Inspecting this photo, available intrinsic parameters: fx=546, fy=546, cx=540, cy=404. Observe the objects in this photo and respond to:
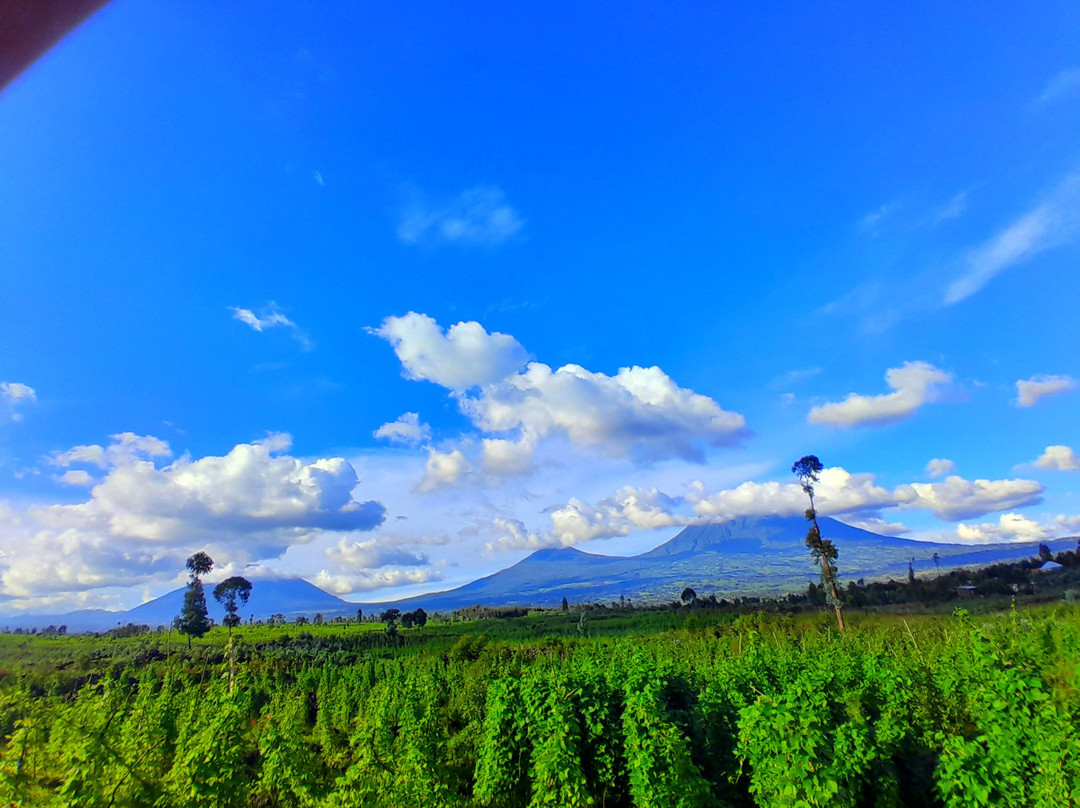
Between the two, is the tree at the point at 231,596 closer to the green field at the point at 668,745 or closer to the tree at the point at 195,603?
the tree at the point at 195,603

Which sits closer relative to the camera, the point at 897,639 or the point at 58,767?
the point at 58,767

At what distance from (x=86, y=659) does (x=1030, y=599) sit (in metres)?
75.6

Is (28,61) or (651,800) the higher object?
(28,61)

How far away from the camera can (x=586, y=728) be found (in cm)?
1187

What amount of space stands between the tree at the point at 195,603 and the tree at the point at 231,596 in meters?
2.04

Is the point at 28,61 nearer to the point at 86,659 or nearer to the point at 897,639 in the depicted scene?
the point at 897,639

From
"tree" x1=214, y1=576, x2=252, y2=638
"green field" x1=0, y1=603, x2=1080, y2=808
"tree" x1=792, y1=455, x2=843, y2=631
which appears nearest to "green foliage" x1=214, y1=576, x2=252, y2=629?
"tree" x1=214, y1=576, x2=252, y2=638

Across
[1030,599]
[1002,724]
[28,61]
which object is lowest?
[1030,599]

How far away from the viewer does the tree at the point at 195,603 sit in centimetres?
4809

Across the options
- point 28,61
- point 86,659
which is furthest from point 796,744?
point 86,659

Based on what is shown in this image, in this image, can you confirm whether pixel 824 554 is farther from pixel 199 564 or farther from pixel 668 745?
pixel 199 564

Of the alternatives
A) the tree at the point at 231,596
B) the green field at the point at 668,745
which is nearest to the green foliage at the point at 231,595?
the tree at the point at 231,596

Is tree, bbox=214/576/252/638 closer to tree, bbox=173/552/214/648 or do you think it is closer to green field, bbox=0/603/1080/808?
tree, bbox=173/552/214/648

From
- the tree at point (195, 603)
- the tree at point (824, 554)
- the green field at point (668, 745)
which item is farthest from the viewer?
the tree at point (195, 603)
